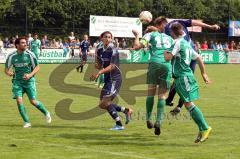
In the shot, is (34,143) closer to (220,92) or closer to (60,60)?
(220,92)

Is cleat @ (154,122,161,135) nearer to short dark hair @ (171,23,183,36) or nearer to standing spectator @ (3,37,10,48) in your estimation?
short dark hair @ (171,23,183,36)

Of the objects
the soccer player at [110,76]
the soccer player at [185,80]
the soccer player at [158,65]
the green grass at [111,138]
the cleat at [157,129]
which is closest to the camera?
the green grass at [111,138]

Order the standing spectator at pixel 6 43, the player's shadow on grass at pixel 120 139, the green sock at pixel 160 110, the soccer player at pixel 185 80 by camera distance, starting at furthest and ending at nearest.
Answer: the standing spectator at pixel 6 43, the green sock at pixel 160 110, the player's shadow on grass at pixel 120 139, the soccer player at pixel 185 80

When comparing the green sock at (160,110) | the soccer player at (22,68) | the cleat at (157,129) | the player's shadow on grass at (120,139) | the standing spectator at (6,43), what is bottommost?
the standing spectator at (6,43)

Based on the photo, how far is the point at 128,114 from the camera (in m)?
12.7

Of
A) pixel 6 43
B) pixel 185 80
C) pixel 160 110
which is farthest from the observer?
pixel 6 43

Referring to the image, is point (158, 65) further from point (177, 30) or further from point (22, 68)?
point (22, 68)

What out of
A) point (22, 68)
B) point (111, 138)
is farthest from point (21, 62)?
point (111, 138)

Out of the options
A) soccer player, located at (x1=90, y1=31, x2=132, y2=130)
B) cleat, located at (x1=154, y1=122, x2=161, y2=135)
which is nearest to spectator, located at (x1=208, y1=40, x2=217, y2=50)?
soccer player, located at (x1=90, y1=31, x2=132, y2=130)

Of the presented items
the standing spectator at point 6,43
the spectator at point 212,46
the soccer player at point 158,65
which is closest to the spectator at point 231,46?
the spectator at point 212,46

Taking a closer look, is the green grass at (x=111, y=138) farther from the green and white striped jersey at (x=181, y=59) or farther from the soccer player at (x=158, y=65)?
the green and white striped jersey at (x=181, y=59)

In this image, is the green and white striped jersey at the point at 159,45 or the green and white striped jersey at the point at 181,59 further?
the green and white striped jersey at the point at 159,45

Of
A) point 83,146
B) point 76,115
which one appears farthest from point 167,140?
point 76,115

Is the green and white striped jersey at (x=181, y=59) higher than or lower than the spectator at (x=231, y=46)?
higher
